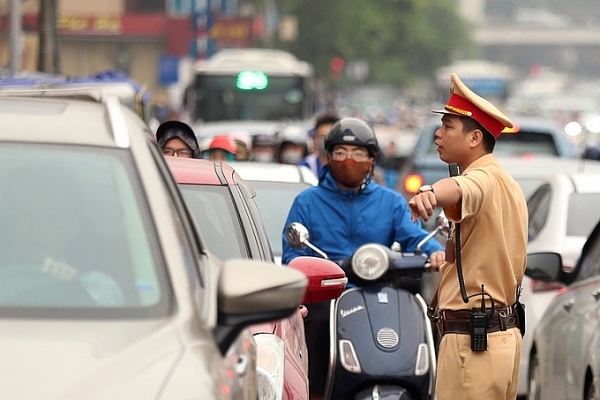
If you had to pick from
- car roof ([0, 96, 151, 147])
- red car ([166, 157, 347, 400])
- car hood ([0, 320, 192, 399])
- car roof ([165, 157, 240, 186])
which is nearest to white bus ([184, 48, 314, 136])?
car roof ([165, 157, 240, 186])

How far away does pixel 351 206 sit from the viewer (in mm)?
8406

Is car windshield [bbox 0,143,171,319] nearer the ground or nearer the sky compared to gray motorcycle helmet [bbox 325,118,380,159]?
nearer the sky

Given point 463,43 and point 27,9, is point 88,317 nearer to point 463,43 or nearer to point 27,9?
point 27,9

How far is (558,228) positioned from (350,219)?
2.84m

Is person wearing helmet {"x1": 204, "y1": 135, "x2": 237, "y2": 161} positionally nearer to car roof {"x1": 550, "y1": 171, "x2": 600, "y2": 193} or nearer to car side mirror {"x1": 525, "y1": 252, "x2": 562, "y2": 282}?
car roof {"x1": 550, "y1": 171, "x2": 600, "y2": 193}

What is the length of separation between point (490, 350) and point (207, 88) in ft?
88.7

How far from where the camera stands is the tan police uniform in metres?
6.52

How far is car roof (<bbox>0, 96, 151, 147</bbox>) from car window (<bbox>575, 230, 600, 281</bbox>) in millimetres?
4165

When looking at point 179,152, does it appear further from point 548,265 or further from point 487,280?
point 487,280

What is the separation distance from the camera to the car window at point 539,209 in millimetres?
11359

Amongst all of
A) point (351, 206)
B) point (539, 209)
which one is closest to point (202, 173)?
point (351, 206)

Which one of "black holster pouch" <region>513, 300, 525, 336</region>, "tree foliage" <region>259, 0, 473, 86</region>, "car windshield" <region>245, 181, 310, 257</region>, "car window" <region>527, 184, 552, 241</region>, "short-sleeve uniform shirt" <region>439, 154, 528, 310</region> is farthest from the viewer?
"tree foliage" <region>259, 0, 473, 86</region>

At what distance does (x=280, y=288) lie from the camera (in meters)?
4.32

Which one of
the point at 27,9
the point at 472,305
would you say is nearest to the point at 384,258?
the point at 472,305
